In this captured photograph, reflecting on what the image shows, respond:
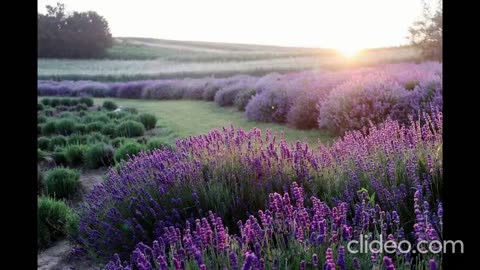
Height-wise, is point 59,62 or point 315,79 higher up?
point 59,62

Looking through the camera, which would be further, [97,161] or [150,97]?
[150,97]

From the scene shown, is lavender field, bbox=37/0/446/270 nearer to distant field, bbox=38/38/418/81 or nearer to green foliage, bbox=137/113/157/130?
green foliage, bbox=137/113/157/130

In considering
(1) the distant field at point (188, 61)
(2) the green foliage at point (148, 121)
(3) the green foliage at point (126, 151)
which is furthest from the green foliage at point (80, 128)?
(1) the distant field at point (188, 61)

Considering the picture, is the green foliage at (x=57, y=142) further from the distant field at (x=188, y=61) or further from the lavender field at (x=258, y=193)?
the distant field at (x=188, y=61)

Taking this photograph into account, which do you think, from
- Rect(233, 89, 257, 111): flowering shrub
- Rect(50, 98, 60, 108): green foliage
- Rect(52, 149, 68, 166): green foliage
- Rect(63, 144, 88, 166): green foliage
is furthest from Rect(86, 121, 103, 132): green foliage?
Rect(50, 98, 60, 108): green foliage

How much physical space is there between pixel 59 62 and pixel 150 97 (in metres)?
32.9

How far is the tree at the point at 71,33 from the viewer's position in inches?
2154

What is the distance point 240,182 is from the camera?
348 centimetres

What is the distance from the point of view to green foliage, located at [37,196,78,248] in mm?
4277

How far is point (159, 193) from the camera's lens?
3.61 meters

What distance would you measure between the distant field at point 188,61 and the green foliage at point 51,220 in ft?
59.4
